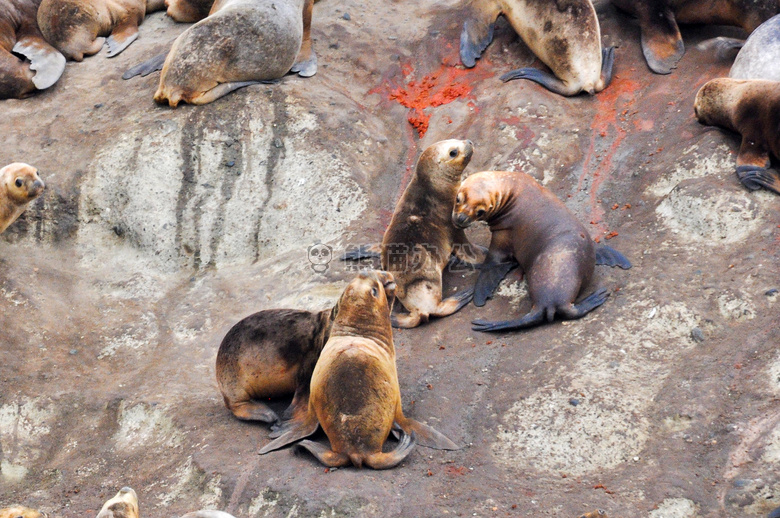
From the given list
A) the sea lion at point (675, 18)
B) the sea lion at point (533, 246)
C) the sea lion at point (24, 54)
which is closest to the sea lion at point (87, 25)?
the sea lion at point (24, 54)

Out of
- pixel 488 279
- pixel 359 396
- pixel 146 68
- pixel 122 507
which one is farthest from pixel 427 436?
pixel 146 68

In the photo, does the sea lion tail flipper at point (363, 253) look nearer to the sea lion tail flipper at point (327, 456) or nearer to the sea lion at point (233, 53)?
the sea lion at point (233, 53)

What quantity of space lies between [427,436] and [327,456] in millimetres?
636

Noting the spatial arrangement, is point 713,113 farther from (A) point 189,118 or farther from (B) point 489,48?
(A) point 189,118

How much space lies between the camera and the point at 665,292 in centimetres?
582

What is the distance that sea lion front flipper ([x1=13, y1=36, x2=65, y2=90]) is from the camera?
366 inches

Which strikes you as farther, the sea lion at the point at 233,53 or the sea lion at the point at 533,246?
the sea lion at the point at 233,53

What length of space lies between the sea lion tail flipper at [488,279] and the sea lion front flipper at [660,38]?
10.5ft

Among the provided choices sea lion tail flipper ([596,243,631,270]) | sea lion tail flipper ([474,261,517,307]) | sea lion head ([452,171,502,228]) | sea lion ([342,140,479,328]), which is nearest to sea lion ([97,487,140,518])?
sea lion ([342,140,479,328])

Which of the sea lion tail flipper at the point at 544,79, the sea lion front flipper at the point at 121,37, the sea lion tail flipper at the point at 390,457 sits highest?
the sea lion tail flipper at the point at 390,457

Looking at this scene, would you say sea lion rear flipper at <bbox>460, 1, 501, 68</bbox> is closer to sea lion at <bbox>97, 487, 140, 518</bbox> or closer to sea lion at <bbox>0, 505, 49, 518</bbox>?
sea lion at <bbox>97, 487, 140, 518</bbox>

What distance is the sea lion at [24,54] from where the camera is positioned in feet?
30.2

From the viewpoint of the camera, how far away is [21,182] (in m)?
7.70

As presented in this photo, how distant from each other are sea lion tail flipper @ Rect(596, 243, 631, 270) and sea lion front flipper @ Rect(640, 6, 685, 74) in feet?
9.60
